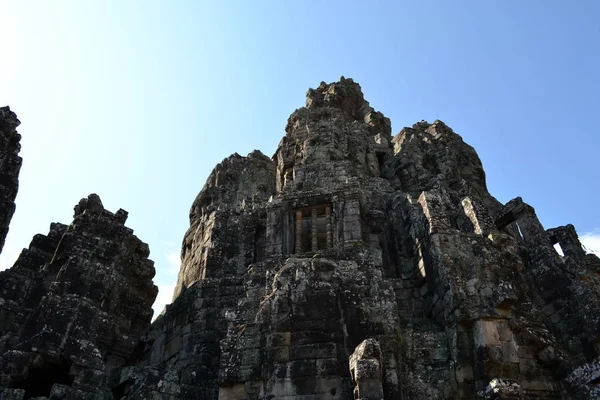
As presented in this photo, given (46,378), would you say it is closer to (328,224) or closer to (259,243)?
(259,243)

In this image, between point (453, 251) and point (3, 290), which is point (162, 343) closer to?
point (3, 290)

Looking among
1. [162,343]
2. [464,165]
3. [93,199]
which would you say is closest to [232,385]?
[162,343]

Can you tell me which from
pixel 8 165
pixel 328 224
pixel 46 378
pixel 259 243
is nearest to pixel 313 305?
pixel 328 224

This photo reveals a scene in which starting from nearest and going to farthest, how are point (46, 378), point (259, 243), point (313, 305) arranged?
point (313, 305) < point (46, 378) < point (259, 243)

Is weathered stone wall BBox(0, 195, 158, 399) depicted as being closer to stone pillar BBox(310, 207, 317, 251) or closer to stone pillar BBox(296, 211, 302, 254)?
stone pillar BBox(296, 211, 302, 254)

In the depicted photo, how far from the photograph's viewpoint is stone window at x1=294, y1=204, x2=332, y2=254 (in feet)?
57.5

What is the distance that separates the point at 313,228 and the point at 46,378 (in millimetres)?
9402

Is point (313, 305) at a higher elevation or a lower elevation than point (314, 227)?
lower

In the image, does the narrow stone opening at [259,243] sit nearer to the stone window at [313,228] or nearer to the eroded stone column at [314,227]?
the stone window at [313,228]

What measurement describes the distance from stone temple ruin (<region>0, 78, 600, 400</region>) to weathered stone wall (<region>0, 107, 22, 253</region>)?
0.06 meters

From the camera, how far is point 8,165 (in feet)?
49.7

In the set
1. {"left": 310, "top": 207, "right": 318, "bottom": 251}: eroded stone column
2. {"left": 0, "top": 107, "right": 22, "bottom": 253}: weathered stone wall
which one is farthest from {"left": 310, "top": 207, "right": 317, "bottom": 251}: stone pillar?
{"left": 0, "top": 107, "right": 22, "bottom": 253}: weathered stone wall

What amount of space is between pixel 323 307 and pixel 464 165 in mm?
21223

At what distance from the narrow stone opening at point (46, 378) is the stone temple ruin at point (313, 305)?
0.06m
